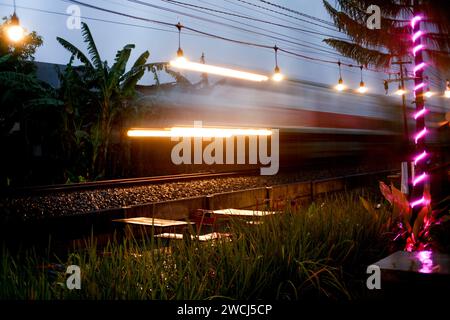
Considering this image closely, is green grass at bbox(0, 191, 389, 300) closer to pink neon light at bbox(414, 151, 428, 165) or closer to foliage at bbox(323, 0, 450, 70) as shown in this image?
pink neon light at bbox(414, 151, 428, 165)

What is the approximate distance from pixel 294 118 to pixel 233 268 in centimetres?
1145

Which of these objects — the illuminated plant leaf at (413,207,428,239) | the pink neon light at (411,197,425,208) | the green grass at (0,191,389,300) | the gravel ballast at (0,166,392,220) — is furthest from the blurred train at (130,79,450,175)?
the green grass at (0,191,389,300)

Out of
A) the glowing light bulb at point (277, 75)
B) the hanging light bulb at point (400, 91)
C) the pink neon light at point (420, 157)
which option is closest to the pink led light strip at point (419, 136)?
the pink neon light at point (420, 157)

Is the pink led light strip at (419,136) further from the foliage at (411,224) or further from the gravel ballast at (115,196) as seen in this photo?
the gravel ballast at (115,196)

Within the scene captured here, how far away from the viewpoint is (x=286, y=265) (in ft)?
14.0

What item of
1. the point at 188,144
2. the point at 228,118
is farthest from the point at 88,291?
the point at 188,144

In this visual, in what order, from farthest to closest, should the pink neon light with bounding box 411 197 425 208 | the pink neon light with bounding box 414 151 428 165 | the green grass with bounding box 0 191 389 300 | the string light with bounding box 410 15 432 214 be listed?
the pink neon light with bounding box 414 151 428 165, the string light with bounding box 410 15 432 214, the pink neon light with bounding box 411 197 425 208, the green grass with bounding box 0 191 389 300

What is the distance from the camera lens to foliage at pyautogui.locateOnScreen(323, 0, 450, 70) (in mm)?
13154

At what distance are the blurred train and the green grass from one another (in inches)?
265

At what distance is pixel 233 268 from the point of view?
3.98 meters

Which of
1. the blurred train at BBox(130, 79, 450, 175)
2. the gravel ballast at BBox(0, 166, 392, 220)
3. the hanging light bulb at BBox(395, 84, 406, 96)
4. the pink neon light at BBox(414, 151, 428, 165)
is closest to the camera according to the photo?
the pink neon light at BBox(414, 151, 428, 165)

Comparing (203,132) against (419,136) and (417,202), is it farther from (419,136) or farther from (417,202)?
(417,202)
